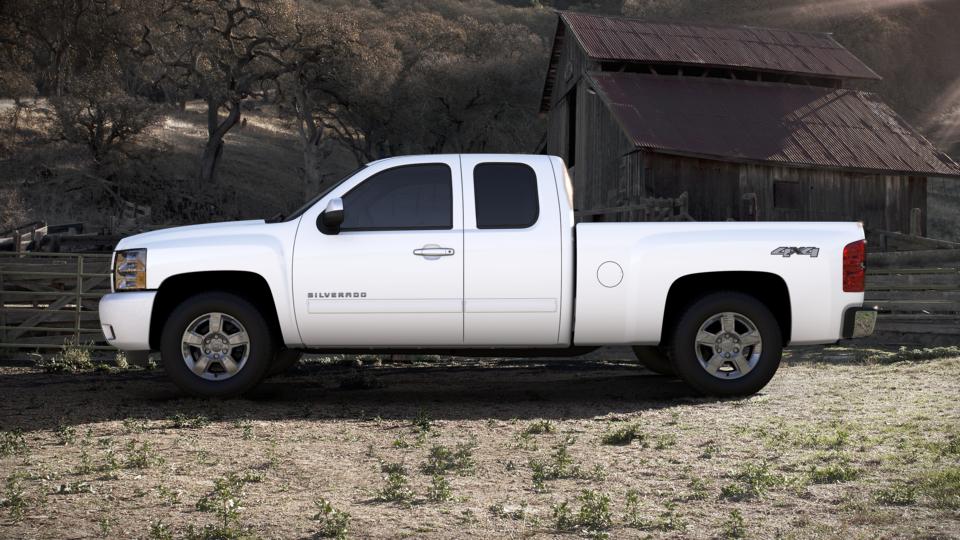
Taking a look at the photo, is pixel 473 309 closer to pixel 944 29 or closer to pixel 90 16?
pixel 90 16

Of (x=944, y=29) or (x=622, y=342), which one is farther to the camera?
(x=944, y=29)

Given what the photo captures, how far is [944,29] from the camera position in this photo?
83438 millimetres

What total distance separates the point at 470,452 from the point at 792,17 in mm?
81963

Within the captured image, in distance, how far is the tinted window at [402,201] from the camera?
952 cm

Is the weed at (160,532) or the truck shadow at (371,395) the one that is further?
the truck shadow at (371,395)

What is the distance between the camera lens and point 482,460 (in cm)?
721

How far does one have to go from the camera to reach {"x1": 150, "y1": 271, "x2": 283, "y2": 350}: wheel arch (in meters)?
9.64

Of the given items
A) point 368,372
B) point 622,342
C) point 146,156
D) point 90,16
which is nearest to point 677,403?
point 622,342

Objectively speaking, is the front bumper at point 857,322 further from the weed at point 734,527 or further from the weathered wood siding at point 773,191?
the weathered wood siding at point 773,191

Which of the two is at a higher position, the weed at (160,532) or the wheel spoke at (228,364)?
the wheel spoke at (228,364)

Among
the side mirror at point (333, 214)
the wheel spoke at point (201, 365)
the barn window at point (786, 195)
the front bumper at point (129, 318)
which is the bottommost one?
the wheel spoke at point (201, 365)

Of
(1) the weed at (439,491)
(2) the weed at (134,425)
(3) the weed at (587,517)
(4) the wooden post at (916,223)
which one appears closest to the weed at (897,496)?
(3) the weed at (587,517)

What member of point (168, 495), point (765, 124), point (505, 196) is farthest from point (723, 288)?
point (765, 124)

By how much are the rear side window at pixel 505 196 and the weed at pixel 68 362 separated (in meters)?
6.22
